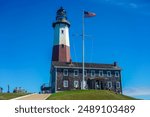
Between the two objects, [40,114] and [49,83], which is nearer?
[40,114]

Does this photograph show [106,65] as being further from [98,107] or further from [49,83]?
[98,107]

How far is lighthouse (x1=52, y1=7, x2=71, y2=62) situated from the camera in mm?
54734

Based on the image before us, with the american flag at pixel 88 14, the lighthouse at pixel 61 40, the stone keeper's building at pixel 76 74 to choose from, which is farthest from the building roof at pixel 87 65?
the american flag at pixel 88 14

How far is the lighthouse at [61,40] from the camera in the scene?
180 ft

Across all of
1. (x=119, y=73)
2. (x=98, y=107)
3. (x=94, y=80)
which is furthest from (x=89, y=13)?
(x=98, y=107)

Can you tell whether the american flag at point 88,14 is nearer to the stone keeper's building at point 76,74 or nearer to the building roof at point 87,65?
the stone keeper's building at point 76,74

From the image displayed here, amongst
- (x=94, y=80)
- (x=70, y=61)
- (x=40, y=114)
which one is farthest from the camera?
(x=70, y=61)

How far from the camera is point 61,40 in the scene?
183 feet

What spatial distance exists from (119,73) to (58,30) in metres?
13.5

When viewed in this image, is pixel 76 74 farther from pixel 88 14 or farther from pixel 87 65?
pixel 88 14

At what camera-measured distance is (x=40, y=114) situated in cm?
1052

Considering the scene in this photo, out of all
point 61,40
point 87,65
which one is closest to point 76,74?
point 87,65

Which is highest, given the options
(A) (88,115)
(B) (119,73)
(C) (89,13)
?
(C) (89,13)

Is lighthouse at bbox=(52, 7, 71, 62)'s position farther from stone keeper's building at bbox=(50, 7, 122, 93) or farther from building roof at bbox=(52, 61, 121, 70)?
building roof at bbox=(52, 61, 121, 70)
